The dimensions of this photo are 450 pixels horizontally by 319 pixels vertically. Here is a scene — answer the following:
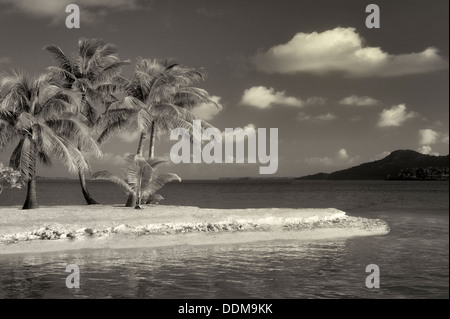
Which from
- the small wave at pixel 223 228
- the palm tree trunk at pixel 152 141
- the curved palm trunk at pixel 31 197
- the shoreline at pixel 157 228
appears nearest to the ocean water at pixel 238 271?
the shoreline at pixel 157 228

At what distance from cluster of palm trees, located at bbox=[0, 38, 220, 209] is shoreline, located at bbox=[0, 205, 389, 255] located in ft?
12.7

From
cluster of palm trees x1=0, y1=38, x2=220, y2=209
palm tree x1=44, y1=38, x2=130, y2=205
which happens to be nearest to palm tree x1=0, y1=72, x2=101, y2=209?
cluster of palm trees x1=0, y1=38, x2=220, y2=209

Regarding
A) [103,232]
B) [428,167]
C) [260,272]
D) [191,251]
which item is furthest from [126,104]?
[428,167]

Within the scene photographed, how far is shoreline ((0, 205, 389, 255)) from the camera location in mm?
20562

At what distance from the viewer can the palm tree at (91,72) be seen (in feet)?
111

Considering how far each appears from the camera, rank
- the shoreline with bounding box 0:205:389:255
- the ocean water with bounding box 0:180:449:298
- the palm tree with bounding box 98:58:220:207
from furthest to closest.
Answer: the palm tree with bounding box 98:58:220:207 → the shoreline with bounding box 0:205:389:255 → the ocean water with bounding box 0:180:449:298

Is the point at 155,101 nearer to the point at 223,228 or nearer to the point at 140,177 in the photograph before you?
the point at 140,177

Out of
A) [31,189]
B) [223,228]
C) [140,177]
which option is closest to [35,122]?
[31,189]

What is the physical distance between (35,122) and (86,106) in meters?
6.98

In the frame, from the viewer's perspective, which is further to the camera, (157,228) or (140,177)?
(140,177)

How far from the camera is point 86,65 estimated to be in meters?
34.3

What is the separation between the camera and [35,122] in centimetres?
2753

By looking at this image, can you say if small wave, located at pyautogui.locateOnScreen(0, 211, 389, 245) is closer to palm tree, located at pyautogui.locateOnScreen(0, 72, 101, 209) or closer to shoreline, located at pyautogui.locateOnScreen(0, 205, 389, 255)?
shoreline, located at pyautogui.locateOnScreen(0, 205, 389, 255)

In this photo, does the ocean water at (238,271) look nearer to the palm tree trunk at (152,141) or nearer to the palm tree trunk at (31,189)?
the palm tree trunk at (31,189)
